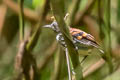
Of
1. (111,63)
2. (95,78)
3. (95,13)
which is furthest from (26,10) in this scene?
(111,63)

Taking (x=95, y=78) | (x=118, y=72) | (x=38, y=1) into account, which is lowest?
(x=95, y=78)

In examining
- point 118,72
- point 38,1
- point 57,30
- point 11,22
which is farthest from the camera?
point 11,22

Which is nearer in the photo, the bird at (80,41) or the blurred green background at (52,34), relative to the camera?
the bird at (80,41)

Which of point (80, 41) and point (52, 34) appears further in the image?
point (52, 34)

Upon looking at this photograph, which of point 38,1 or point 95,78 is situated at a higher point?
point 38,1

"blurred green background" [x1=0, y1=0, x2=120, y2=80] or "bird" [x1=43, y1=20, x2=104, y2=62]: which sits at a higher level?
"bird" [x1=43, y1=20, x2=104, y2=62]

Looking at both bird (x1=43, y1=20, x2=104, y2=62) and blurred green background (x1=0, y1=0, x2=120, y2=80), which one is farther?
blurred green background (x1=0, y1=0, x2=120, y2=80)

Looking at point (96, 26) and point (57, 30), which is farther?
point (96, 26)

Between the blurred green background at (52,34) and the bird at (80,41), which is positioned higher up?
the bird at (80,41)

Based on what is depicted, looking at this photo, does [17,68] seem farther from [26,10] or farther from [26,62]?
[26,10]

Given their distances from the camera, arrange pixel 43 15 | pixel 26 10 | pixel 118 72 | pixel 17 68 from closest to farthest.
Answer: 1. pixel 118 72
2. pixel 17 68
3. pixel 43 15
4. pixel 26 10

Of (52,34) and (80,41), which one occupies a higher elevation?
(80,41)
